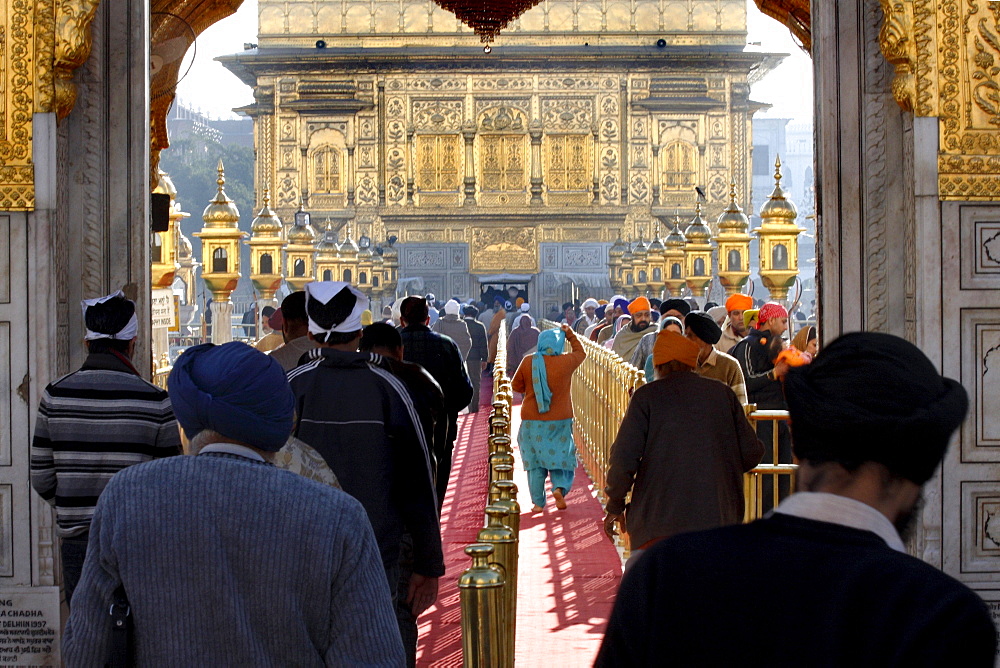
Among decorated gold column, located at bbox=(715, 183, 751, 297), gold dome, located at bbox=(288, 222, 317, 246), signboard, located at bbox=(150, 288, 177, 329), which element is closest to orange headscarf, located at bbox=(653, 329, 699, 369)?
signboard, located at bbox=(150, 288, 177, 329)

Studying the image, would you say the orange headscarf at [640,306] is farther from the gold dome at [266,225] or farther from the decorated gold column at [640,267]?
the decorated gold column at [640,267]

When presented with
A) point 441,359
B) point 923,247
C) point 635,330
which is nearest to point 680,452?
point 923,247

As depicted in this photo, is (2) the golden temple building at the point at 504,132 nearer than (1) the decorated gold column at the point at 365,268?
No

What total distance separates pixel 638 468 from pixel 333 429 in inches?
62.3

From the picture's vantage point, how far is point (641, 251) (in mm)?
28641

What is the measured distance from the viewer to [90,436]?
386cm

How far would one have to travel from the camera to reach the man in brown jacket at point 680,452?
15.4 ft

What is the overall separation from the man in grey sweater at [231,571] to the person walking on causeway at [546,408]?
6.77m

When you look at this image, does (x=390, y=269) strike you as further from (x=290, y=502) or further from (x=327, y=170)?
(x=290, y=502)

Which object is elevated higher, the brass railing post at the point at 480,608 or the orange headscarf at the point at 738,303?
the orange headscarf at the point at 738,303

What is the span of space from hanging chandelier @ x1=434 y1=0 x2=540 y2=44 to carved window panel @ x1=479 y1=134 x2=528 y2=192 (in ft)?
78.6

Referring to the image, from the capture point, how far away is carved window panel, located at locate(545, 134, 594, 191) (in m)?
35.5

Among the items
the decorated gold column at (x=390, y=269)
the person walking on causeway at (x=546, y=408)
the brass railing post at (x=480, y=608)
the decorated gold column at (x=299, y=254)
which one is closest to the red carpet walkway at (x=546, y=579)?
the person walking on causeway at (x=546, y=408)

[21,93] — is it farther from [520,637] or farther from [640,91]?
[640,91]
